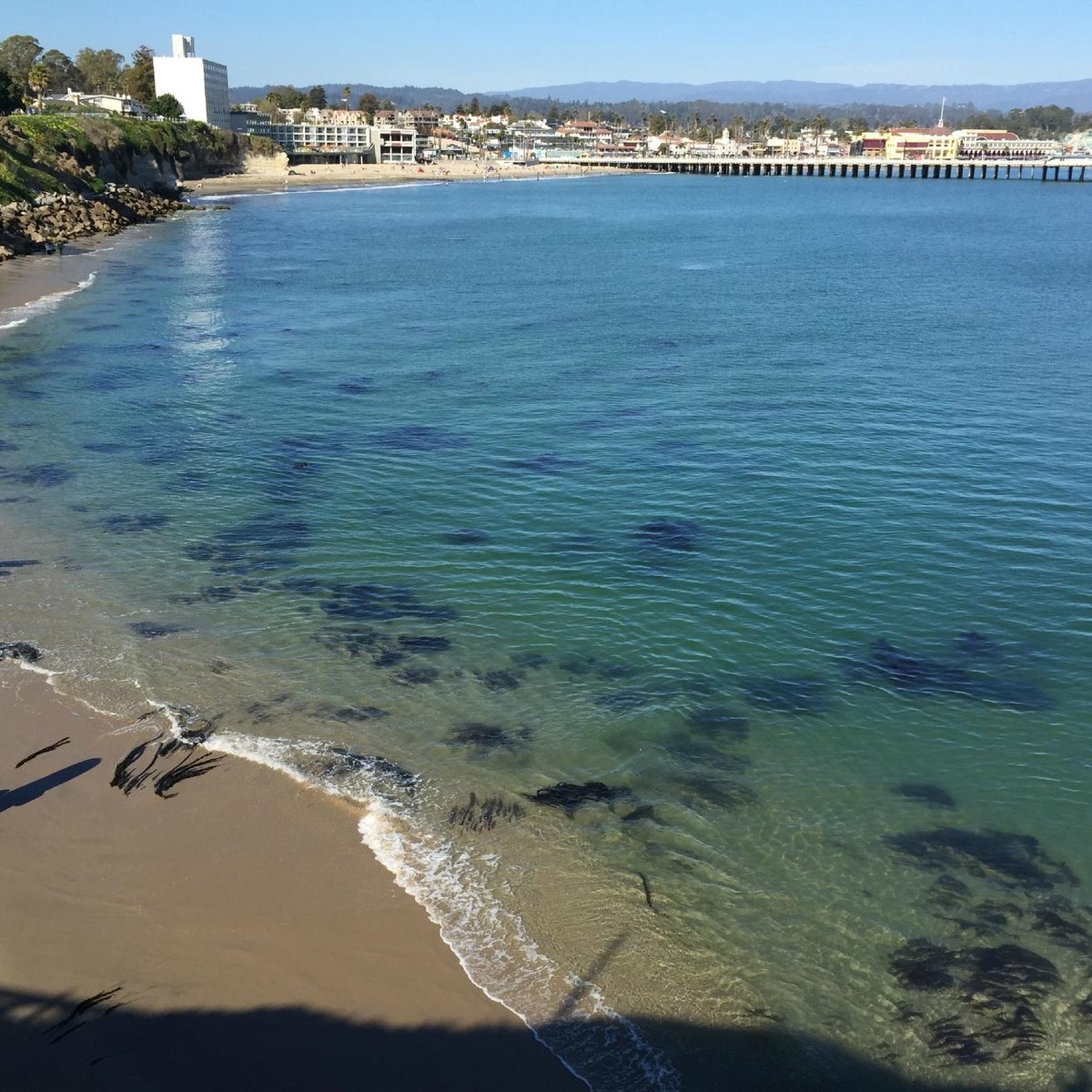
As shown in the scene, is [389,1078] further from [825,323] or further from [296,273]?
[296,273]

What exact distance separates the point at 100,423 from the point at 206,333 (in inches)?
726

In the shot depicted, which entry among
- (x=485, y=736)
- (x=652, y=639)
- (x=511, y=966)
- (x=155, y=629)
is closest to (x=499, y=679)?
(x=485, y=736)

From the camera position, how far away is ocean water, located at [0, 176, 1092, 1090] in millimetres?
12203

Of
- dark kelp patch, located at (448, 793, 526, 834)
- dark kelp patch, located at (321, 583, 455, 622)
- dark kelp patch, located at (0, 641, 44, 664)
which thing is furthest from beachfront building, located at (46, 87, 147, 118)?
dark kelp patch, located at (448, 793, 526, 834)

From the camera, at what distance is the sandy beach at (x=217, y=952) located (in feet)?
34.9

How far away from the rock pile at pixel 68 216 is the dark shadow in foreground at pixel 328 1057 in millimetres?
72596

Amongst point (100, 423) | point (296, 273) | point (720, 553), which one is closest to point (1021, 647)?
point (720, 553)

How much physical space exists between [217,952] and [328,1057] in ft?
7.24

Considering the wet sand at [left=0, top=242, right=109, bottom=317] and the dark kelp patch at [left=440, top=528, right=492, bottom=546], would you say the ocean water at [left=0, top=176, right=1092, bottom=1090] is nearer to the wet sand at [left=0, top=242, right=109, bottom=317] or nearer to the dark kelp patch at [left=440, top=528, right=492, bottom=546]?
the dark kelp patch at [left=440, top=528, right=492, bottom=546]

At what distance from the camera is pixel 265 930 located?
12477mm

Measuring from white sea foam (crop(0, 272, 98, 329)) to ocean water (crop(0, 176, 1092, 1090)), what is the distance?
112 inches

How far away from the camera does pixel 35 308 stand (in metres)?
56.7

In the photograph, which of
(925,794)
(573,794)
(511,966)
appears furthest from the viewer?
(925,794)

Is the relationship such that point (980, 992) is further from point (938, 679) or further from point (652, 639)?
point (652, 639)
